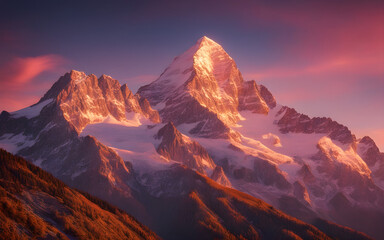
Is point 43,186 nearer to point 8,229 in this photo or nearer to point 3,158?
point 3,158

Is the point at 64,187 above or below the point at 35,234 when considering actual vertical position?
above

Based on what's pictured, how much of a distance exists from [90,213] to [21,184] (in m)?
35.4

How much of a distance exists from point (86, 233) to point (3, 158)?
42.0m

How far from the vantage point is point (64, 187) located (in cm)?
19675

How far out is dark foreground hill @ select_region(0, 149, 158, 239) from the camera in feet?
460

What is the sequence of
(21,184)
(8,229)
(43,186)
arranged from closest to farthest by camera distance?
(8,229) < (21,184) < (43,186)

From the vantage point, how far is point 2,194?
148125mm

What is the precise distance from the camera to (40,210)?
158 m

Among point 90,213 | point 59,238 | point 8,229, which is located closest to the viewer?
point 8,229

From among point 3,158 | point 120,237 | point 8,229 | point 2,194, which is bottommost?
point 120,237

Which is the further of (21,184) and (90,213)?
(90,213)

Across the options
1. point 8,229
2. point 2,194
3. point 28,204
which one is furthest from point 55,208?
point 8,229

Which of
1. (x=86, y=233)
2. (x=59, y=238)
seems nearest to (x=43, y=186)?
(x=86, y=233)

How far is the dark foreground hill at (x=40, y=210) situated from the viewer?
5517 inches
